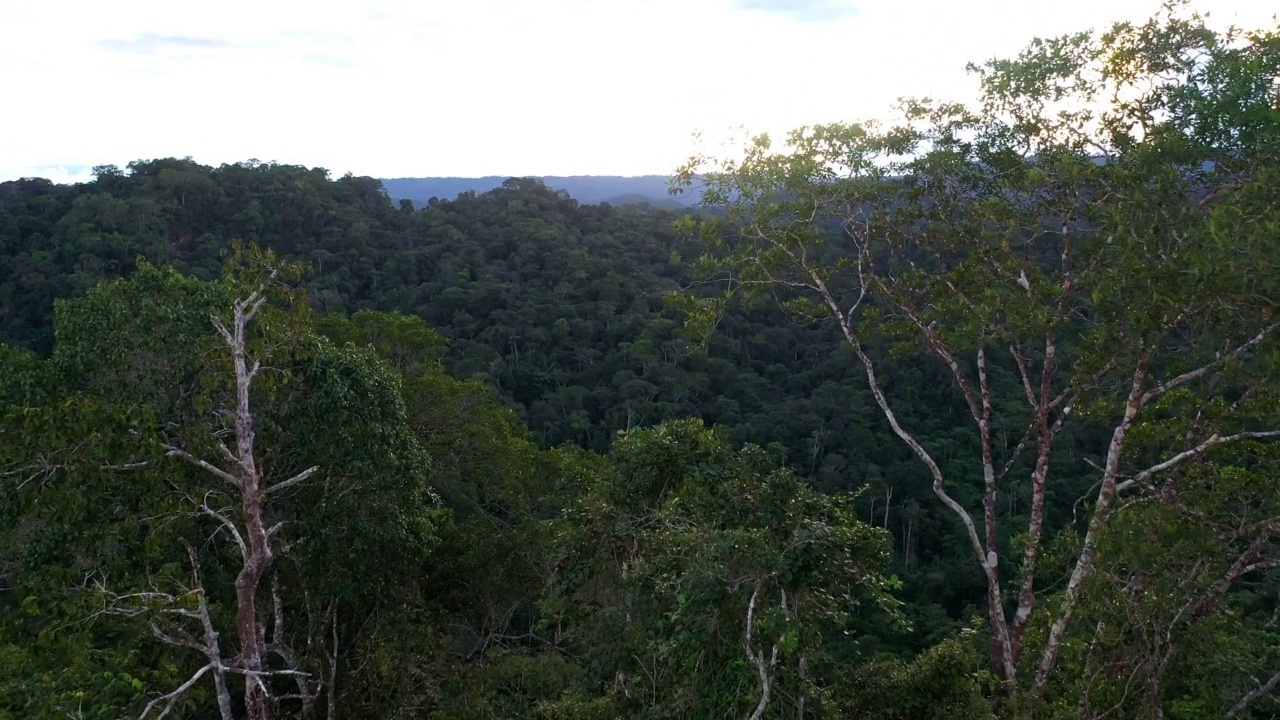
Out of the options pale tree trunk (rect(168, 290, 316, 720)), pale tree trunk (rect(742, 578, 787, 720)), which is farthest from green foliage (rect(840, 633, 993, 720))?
pale tree trunk (rect(168, 290, 316, 720))

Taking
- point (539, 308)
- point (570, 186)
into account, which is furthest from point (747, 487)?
point (570, 186)

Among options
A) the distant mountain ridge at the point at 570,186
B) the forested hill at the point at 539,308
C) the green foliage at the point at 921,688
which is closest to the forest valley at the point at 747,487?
the green foliage at the point at 921,688

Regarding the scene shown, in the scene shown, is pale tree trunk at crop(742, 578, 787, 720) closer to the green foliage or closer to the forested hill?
the green foliage

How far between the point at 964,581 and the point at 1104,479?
16.4 meters

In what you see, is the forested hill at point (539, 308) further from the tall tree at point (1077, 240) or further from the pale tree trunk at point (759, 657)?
the pale tree trunk at point (759, 657)

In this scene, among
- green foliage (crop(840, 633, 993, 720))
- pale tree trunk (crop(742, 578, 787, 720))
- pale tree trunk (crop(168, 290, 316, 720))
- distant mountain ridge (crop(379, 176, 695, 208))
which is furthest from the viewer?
distant mountain ridge (crop(379, 176, 695, 208))

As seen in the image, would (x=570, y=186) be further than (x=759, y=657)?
Yes

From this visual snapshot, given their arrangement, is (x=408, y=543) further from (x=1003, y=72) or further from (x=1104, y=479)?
(x=1003, y=72)

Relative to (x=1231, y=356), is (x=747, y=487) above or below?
below

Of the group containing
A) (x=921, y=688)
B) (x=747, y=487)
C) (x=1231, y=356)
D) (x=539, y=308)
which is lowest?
(x=539, y=308)

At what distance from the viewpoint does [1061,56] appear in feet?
16.0

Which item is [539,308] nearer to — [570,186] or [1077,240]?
[1077,240]

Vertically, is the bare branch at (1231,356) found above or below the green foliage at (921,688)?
above

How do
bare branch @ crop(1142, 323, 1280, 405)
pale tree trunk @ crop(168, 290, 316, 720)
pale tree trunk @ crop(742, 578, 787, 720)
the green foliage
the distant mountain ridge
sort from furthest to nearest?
the distant mountain ridge
pale tree trunk @ crop(168, 290, 316, 720)
the green foliage
bare branch @ crop(1142, 323, 1280, 405)
pale tree trunk @ crop(742, 578, 787, 720)
